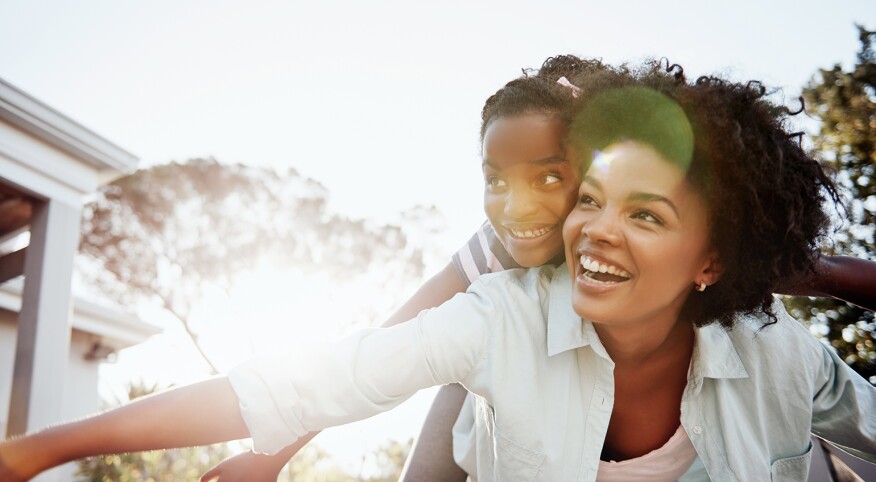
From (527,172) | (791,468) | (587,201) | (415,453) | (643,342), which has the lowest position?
(791,468)

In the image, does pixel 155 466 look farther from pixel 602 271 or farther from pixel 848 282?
pixel 848 282

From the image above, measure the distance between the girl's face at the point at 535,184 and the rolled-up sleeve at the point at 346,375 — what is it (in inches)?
21.5

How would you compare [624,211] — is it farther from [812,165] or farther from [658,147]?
[812,165]

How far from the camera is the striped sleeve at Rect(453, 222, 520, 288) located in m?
Result: 2.71

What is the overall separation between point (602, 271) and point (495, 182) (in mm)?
773

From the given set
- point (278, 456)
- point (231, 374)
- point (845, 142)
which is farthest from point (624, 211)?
point (845, 142)

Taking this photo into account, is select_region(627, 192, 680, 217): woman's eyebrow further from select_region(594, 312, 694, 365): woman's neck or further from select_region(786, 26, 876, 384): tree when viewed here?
select_region(786, 26, 876, 384): tree

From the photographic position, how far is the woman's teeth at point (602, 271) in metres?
1.82

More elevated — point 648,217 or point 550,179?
point 550,179

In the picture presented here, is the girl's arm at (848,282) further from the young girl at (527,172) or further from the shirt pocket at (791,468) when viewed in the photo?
the young girl at (527,172)

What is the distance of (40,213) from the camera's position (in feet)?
18.4

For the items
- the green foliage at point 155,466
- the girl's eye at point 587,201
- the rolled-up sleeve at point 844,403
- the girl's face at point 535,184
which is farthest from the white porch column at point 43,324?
the rolled-up sleeve at point 844,403

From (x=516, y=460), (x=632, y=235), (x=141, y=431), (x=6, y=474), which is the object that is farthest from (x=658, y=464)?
(x=6, y=474)

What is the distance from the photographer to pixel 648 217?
72.3 inches
